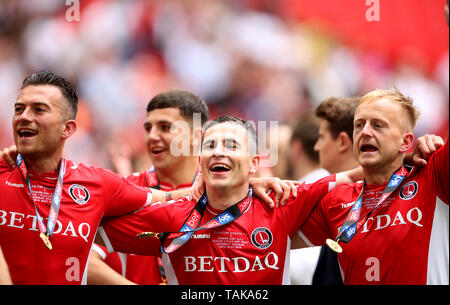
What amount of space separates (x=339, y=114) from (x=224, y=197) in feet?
5.51

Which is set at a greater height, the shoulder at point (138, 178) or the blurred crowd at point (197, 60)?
the blurred crowd at point (197, 60)

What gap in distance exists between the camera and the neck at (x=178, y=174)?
201 inches

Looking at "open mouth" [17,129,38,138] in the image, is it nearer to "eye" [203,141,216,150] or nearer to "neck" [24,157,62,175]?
"neck" [24,157,62,175]

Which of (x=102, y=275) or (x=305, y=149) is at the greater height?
(x=305, y=149)

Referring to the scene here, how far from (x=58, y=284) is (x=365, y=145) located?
6.43ft

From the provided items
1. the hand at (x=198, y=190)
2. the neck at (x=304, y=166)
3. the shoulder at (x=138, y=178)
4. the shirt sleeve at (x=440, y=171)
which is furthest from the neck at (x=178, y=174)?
the shirt sleeve at (x=440, y=171)

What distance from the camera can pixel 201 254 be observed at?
364 centimetres

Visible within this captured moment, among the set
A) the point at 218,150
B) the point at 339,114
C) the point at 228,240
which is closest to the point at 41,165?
the point at 218,150

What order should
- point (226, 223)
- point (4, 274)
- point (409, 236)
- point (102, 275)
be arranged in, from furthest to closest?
point (102, 275)
point (226, 223)
point (409, 236)
point (4, 274)

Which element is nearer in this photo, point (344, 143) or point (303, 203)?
point (303, 203)

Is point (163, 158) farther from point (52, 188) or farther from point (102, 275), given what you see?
point (52, 188)

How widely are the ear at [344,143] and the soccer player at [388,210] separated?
122cm

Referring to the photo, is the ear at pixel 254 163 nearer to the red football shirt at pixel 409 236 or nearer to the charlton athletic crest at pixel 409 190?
the red football shirt at pixel 409 236

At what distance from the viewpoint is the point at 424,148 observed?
139 inches
